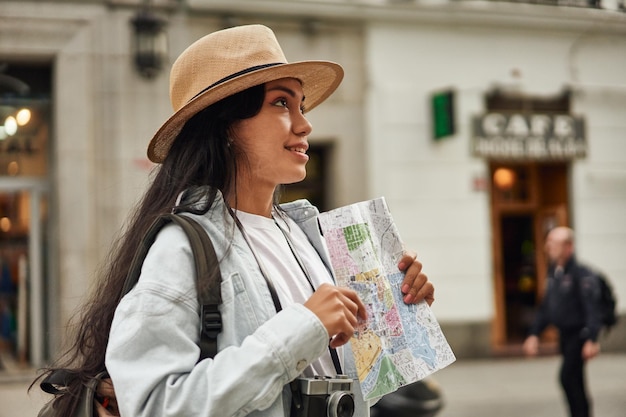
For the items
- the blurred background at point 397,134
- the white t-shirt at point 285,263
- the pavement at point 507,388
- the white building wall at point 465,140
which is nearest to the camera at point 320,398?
the white t-shirt at point 285,263

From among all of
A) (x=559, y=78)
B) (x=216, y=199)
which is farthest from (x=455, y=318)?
(x=216, y=199)

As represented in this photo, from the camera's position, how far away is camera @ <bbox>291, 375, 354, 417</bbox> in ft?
6.26

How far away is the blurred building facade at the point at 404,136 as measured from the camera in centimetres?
1125

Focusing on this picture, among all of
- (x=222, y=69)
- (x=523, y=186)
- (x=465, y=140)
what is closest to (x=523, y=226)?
(x=523, y=186)

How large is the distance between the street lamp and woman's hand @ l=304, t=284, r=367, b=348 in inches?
390

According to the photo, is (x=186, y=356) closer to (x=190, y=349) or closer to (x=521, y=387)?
(x=190, y=349)

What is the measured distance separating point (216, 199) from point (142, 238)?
207mm

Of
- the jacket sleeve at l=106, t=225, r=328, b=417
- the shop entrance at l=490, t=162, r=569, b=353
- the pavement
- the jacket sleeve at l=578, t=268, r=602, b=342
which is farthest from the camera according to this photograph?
the shop entrance at l=490, t=162, r=569, b=353

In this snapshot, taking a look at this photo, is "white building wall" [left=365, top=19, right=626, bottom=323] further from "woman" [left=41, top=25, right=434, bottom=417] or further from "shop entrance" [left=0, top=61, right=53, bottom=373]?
"woman" [left=41, top=25, right=434, bottom=417]

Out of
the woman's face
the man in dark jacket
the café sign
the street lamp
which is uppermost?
the street lamp

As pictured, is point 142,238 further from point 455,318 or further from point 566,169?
point 566,169

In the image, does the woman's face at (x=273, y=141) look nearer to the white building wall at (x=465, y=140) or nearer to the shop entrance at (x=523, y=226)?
the white building wall at (x=465, y=140)

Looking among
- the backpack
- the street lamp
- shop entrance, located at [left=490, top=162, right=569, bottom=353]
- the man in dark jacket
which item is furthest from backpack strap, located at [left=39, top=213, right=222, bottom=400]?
shop entrance, located at [left=490, top=162, right=569, bottom=353]

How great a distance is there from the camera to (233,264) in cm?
198
